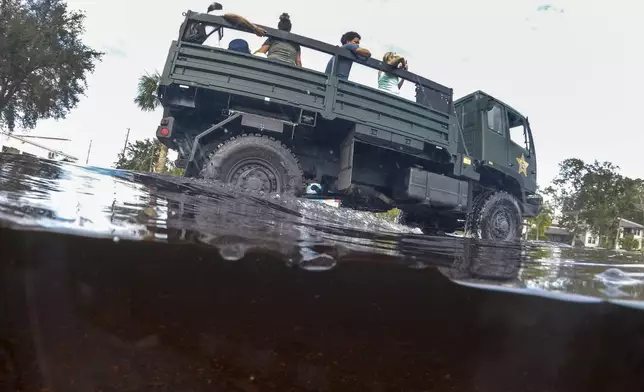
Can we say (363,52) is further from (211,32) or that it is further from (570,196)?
(570,196)

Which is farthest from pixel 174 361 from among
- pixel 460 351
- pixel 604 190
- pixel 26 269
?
pixel 604 190

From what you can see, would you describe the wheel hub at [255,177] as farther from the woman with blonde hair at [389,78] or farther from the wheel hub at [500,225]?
the wheel hub at [500,225]

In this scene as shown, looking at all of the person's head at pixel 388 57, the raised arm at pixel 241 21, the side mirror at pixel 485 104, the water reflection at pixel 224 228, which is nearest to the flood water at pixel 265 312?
the water reflection at pixel 224 228

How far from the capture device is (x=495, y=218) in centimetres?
642

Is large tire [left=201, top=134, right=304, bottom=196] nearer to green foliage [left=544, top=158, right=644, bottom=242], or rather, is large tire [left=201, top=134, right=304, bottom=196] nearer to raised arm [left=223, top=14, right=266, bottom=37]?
raised arm [left=223, top=14, right=266, bottom=37]

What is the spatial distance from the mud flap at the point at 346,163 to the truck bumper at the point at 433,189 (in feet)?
3.00

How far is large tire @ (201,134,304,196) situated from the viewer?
14.5ft

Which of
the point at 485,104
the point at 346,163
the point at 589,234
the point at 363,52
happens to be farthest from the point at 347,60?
the point at 589,234

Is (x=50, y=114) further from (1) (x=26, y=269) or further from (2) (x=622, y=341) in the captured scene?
(2) (x=622, y=341)

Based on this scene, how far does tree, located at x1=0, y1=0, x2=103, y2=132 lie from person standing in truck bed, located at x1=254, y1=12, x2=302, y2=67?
45.0ft

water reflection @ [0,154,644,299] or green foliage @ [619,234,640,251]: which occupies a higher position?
green foliage @ [619,234,640,251]

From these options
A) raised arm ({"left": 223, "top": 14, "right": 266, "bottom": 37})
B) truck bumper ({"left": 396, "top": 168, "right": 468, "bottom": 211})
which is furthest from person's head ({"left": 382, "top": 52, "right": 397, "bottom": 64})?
raised arm ({"left": 223, "top": 14, "right": 266, "bottom": 37})

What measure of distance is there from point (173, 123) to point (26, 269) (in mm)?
3329

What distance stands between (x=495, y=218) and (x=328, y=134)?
3.13m
